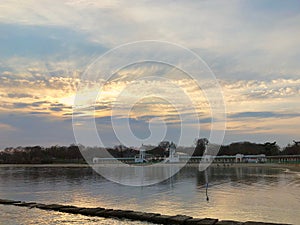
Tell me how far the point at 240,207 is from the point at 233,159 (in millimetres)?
117661

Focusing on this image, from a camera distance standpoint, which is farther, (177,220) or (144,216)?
(144,216)

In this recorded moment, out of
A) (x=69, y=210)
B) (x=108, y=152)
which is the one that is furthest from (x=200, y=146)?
(x=69, y=210)

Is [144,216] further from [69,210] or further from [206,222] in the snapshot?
[69,210]

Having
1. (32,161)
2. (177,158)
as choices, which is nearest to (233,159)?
(177,158)

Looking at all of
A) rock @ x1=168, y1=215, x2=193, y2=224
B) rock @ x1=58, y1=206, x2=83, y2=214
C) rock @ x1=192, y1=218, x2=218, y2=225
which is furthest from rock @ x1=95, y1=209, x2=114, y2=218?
rock @ x1=192, y1=218, x2=218, y2=225

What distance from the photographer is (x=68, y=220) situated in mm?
17203

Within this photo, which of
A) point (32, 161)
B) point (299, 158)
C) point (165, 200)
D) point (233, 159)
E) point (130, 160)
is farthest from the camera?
point (32, 161)

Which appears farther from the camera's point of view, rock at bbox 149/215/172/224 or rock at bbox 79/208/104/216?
rock at bbox 79/208/104/216

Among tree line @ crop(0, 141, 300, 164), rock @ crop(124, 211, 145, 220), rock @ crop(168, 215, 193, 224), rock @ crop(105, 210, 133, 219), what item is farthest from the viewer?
tree line @ crop(0, 141, 300, 164)

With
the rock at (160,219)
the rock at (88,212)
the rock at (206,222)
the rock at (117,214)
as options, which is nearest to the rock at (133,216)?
the rock at (117,214)

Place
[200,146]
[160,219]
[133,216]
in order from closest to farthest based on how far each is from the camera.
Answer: [160,219], [133,216], [200,146]

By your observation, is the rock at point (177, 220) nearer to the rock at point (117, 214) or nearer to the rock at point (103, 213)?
the rock at point (117, 214)

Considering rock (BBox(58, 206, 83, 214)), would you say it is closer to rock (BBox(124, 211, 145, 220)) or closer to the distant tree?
rock (BBox(124, 211, 145, 220))

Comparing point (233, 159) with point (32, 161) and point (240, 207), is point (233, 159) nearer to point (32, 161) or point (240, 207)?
point (32, 161)
